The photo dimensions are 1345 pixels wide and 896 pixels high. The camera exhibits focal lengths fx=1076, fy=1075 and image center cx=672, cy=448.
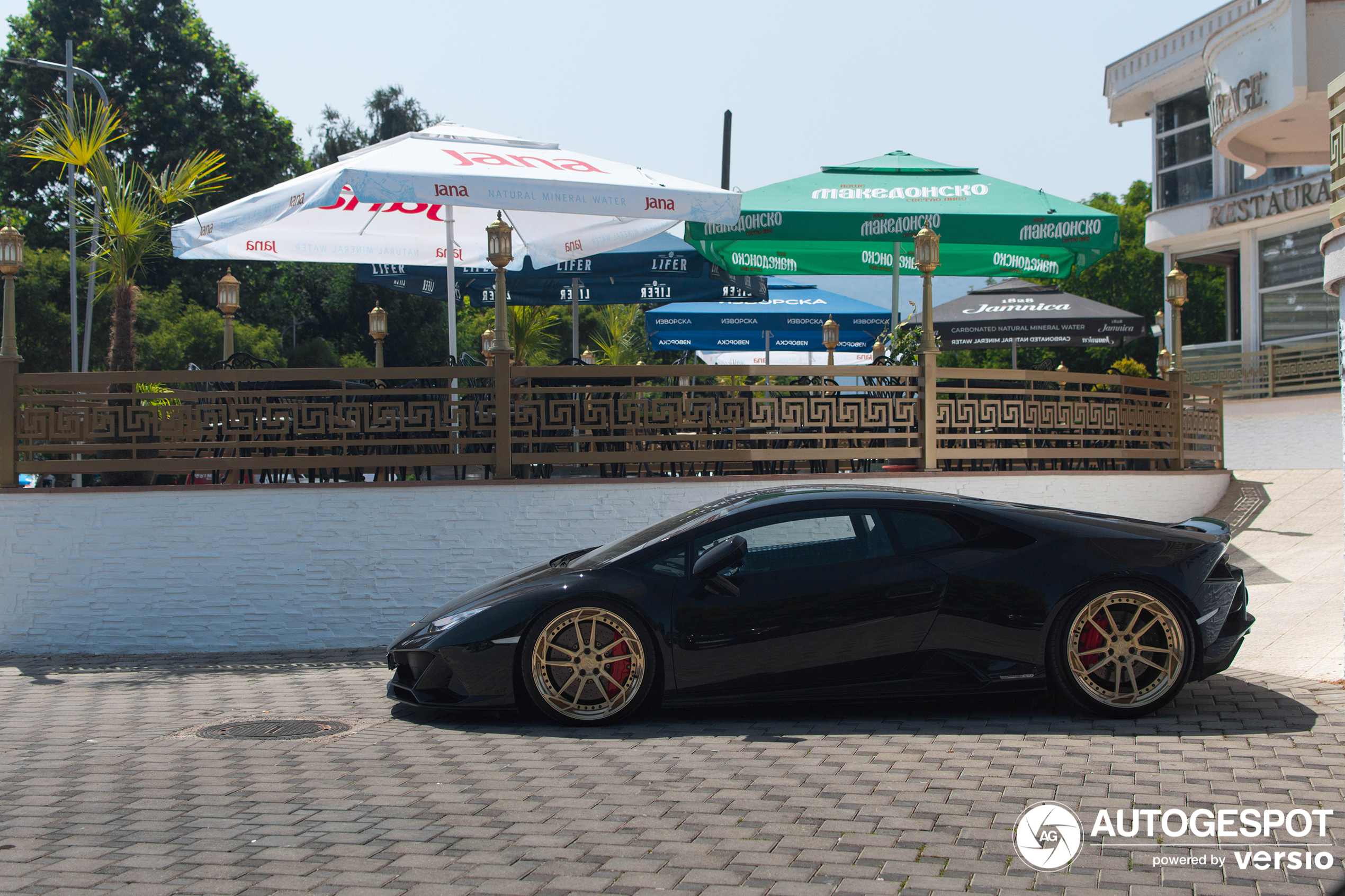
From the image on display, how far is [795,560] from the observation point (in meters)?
5.58

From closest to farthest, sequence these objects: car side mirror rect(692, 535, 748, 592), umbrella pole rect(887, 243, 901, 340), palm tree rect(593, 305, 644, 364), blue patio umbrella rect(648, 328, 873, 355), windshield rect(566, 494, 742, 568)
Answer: car side mirror rect(692, 535, 748, 592) < windshield rect(566, 494, 742, 568) < umbrella pole rect(887, 243, 901, 340) < blue patio umbrella rect(648, 328, 873, 355) < palm tree rect(593, 305, 644, 364)

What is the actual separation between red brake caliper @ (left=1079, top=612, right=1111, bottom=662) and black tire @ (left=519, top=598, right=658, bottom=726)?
2176 millimetres

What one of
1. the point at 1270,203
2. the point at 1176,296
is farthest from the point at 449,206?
the point at 1270,203

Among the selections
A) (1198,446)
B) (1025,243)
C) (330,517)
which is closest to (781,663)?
(330,517)

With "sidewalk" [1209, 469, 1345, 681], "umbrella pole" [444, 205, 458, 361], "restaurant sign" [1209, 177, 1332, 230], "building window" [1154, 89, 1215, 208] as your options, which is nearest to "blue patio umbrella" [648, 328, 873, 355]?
"umbrella pole" [444, 205, 458, 361]

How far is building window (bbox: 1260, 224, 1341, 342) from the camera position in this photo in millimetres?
20391

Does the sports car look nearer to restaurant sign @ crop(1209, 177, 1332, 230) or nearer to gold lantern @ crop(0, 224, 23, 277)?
gold lantern @ crop(0, 224, 23, 277)

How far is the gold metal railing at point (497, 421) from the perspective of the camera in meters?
8.42

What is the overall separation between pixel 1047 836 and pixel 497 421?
5823mm

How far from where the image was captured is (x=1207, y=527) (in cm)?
603

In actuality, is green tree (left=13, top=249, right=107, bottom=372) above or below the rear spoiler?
above

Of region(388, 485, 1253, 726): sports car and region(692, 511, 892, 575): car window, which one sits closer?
region(388, 485, 1253, 726): sports car

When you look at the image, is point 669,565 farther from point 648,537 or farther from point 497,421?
point 497,421

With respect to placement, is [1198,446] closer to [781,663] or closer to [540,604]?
[781,663]
